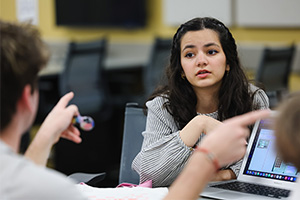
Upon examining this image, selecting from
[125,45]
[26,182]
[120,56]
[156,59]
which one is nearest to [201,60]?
[26,182]

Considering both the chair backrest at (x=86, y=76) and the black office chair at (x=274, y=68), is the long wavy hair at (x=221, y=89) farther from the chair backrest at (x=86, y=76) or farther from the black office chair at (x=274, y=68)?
the chair backrest at (x=86, y=76)

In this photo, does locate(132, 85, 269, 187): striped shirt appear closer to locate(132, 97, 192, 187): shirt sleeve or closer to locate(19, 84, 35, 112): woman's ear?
locate(132, 97, 192, 187): shirt sleeve

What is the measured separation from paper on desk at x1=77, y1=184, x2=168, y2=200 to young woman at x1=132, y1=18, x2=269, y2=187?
0.16 meters

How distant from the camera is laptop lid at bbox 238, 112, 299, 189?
1666 millimetres

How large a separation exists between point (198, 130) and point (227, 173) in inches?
7.1

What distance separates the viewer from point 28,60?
3.85 feet

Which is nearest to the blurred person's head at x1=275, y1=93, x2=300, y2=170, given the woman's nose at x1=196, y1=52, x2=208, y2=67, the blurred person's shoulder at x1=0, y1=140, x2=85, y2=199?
the blurred person's shoulder at x1=0, y1=140, x2=85, y2=199

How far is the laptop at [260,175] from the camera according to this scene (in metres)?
1.66

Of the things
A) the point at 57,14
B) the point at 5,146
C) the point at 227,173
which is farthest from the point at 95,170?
the point at 5,146

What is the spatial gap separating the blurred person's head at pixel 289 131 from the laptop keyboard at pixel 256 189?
1.74ft

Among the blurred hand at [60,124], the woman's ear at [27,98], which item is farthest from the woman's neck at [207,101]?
the woman's ear at [27,98]

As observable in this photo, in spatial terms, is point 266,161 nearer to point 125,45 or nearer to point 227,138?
point 227,138

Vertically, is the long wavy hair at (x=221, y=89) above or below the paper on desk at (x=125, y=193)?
above

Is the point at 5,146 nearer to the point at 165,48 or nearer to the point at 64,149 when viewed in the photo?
the point at 64,149
